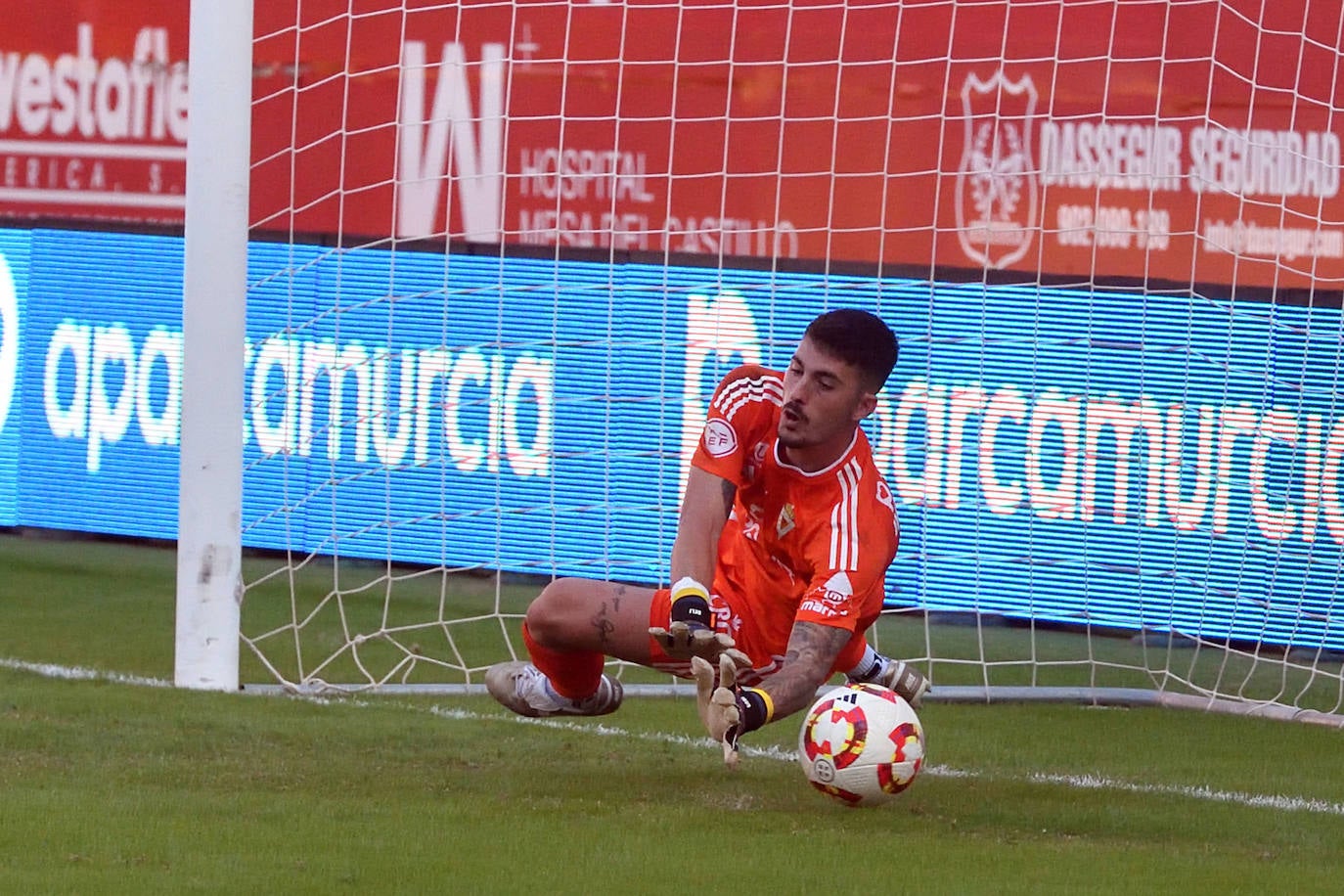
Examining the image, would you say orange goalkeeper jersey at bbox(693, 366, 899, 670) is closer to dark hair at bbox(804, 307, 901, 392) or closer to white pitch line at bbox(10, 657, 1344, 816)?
dark hair at bbox(804, 307, 901, 392)

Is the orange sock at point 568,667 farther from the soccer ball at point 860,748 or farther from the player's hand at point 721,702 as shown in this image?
the player's hand at point 721,702

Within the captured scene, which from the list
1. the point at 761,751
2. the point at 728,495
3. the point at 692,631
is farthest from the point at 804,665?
the point at 761,751

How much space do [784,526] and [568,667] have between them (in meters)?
0.69

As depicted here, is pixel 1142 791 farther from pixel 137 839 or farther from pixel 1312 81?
pixel 1312 81

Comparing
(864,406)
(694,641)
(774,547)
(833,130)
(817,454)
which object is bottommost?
Answer: (694,641)

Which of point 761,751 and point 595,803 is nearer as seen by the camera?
point 595,803

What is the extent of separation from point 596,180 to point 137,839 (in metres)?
4.90

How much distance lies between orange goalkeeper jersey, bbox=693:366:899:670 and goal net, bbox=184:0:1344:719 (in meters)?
2.24

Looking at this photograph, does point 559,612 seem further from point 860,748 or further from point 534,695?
point 860,748

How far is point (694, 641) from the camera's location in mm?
4512

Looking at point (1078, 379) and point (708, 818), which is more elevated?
point (1078, 379)

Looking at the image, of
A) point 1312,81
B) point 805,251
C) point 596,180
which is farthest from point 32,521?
point 1312,81

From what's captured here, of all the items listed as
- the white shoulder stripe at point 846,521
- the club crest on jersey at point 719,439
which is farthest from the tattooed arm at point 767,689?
the club crest on jersey at point 719,439

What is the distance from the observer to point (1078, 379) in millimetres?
8180
